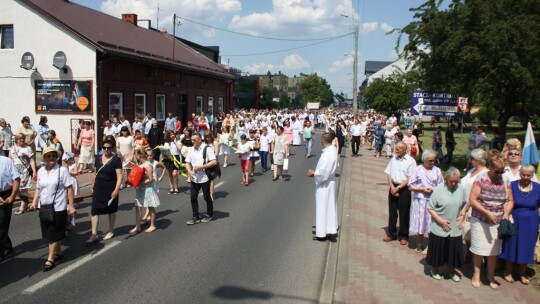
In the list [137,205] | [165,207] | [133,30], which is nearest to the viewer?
[137,205]

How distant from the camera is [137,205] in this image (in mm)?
8547

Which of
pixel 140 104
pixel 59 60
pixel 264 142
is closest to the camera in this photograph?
pixel 264 142

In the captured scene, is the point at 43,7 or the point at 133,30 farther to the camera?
the point at 133,30

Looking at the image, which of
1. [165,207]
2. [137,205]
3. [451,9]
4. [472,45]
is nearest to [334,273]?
[137,205]

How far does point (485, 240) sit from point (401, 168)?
82.0 inches

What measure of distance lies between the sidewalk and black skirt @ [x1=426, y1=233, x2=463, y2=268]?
0.24 metres

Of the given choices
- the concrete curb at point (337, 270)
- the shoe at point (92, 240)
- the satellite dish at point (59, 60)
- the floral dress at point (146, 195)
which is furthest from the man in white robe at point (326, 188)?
the satellite dish at point (59, 60)

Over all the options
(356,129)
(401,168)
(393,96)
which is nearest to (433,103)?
(356,129)

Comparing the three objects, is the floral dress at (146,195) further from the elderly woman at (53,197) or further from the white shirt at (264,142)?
the white shirt at (264,142)

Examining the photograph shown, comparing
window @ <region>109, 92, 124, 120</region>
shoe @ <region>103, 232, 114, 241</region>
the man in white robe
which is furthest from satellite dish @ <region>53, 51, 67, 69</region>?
the man in white robe

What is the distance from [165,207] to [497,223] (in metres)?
7.12

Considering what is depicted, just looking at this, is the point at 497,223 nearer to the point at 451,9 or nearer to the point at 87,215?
the point at 87,215

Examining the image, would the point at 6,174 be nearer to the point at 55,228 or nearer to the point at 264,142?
the point at 55,228

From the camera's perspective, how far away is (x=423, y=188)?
7.35m
